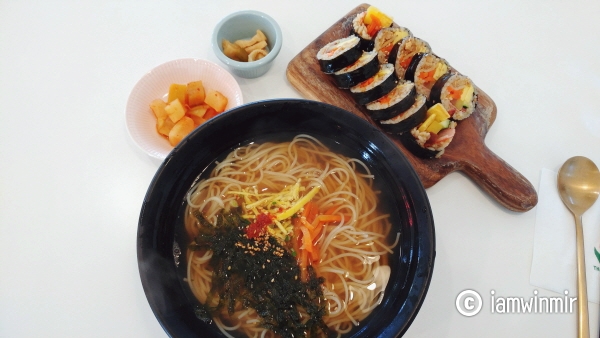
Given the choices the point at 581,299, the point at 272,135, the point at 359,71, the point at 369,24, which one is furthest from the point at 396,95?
the point at 581,299

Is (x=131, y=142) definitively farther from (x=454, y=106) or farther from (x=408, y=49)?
(x=454, y=106)

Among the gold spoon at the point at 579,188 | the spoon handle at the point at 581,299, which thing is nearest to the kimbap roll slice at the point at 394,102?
the gold spoon at the point at 579,188

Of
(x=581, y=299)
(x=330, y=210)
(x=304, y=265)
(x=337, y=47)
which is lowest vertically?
(x=581, y=299)

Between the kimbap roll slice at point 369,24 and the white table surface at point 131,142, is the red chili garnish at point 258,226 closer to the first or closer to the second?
the white table surface at point 131,142

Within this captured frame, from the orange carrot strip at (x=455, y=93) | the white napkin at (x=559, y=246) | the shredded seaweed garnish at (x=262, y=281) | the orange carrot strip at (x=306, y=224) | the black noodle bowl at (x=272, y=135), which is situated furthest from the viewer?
the orange carrot strip at (x=455, y=93)

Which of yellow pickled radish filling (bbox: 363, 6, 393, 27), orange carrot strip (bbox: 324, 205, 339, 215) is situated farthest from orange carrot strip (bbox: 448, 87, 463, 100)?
orange carrot strip (bbox: 324, 205, 339, 215)

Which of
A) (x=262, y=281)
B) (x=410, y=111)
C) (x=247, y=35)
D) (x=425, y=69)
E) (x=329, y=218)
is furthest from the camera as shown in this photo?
(x=247, y=35)
